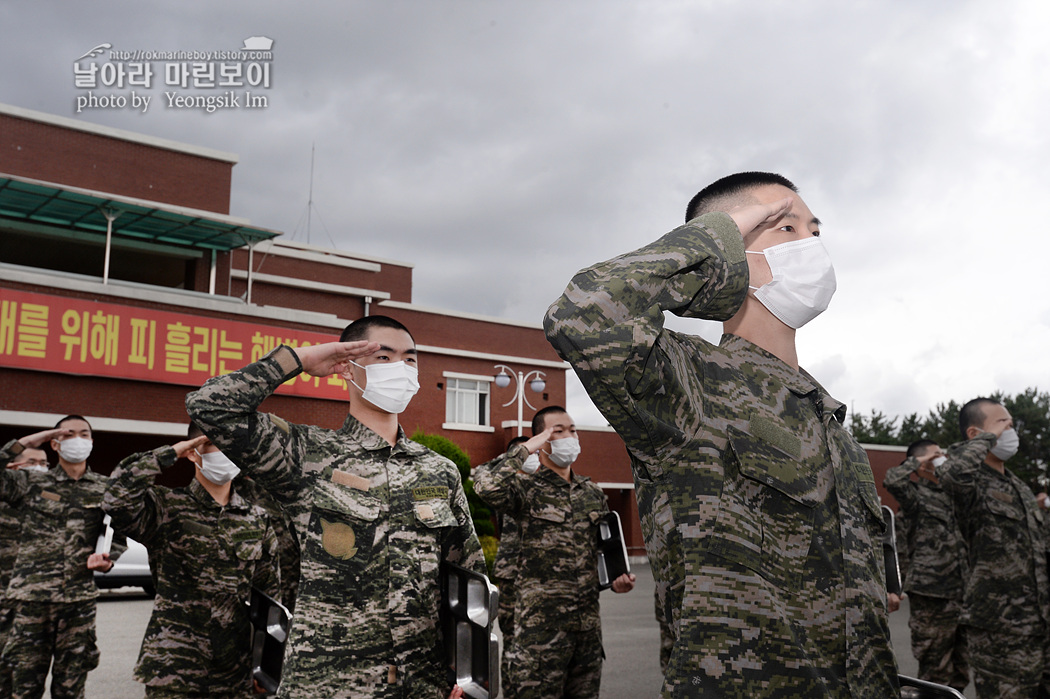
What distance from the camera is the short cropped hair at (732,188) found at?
2322 millimetres

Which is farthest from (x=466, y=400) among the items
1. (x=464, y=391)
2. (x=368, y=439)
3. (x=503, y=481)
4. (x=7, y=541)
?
(x=368, y=439)

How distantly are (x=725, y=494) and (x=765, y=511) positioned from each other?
0.34ft

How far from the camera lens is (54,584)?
23.6 ft

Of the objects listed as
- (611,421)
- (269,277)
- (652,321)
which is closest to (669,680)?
(611,421)

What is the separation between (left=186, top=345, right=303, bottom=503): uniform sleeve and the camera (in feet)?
10.2

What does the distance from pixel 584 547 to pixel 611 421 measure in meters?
5.07

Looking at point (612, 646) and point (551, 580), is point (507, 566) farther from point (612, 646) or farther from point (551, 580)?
point (612, 646)

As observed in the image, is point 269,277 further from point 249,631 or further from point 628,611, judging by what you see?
point 249,631

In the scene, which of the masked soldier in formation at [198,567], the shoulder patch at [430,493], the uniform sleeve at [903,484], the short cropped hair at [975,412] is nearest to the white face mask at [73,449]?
the masked soldier in formation at [198,567]

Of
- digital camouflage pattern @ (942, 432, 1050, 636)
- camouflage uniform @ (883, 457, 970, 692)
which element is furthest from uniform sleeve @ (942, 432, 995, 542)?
camouflage uniform @ (883, 457, 970, 692)

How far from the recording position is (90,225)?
20.9 metres

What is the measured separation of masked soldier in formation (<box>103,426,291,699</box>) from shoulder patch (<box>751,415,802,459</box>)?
4.47 meters

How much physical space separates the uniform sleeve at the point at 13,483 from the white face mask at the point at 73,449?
0.41 metres

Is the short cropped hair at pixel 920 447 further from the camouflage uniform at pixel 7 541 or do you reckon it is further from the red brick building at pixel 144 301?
the red brick building at pixel 144 301
